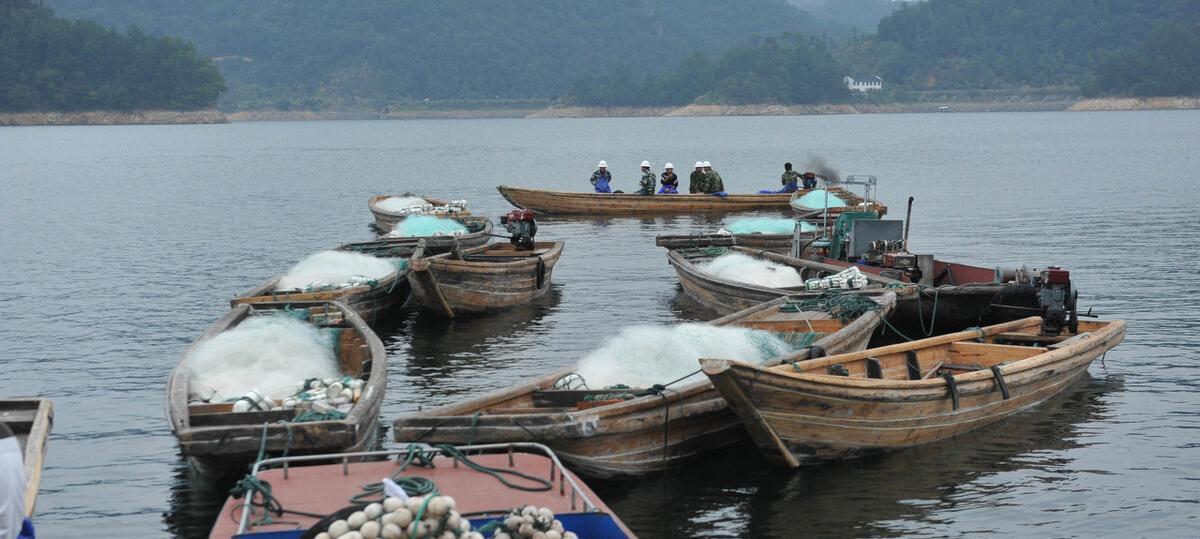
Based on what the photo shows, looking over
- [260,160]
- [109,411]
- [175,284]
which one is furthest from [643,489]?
[260,160]

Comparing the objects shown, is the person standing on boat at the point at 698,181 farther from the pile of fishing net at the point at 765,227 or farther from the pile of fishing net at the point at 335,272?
the pile of fishing net at the point at 335,272

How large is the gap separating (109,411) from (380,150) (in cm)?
10654

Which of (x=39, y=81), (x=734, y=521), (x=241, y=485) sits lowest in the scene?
(x=734, y=521)

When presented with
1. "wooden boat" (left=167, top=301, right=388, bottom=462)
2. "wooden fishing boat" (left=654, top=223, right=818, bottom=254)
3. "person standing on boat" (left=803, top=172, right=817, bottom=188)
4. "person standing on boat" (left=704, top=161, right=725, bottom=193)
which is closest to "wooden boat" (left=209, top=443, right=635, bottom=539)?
"wooden boat" (left=167, top=301, right=388, bottom=462)

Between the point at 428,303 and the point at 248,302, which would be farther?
the point at 428,303

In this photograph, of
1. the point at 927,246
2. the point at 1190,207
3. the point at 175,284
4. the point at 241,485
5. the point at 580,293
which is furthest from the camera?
the point at 1190,207

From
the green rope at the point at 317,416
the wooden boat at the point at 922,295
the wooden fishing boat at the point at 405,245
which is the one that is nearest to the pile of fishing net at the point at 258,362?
the green rope at the point at 317,416

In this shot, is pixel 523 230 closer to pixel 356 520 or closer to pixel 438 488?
pixel 438 488

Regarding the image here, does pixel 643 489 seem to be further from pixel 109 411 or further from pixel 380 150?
pixel 380 150

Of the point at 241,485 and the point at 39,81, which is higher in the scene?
the point at 39,81

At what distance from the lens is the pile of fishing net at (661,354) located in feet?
45.8

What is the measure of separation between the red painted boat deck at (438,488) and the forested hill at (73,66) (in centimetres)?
19512

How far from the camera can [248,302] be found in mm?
18906

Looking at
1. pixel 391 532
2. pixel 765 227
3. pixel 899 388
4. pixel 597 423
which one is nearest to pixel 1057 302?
pixel 899 388
